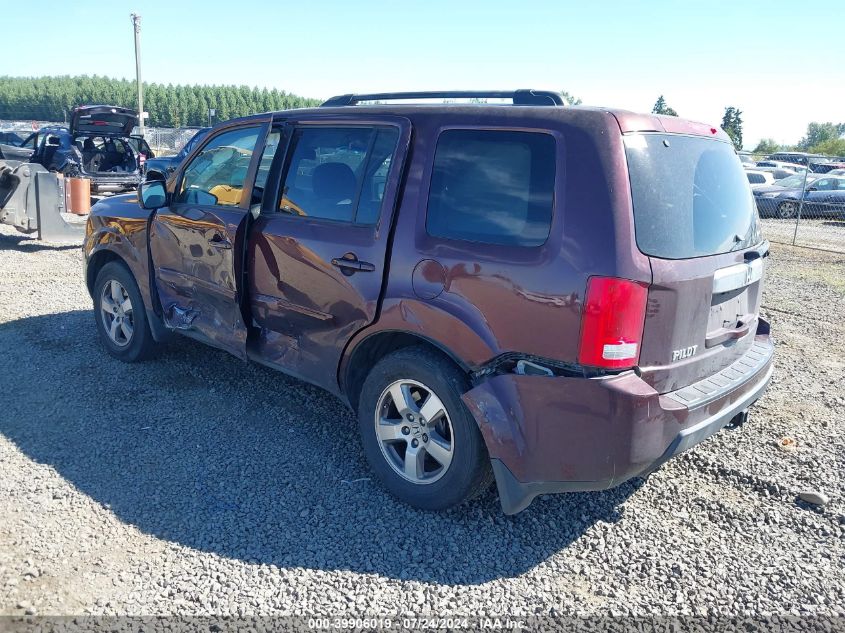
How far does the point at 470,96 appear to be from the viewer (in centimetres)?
379

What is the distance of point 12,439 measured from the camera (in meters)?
4.14

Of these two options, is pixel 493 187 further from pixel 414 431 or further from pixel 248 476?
pixel 248 476

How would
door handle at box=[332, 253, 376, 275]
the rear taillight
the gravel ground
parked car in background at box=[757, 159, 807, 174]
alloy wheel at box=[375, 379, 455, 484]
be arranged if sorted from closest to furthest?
the rear taillight < the gravel ground < alloy wheel at box=[375, 379, 455, 484] < door handle at box=[332, 253, 376, 275] < parked car in background at box=[757, 159, 807, 174]

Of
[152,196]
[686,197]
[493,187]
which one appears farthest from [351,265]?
[152,196]

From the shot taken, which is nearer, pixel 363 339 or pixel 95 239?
pixel 363 339

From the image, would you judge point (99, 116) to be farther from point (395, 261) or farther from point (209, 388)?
point (395, 261)

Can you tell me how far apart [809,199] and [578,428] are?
21333 mm

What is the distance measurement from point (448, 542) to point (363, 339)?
1132mm

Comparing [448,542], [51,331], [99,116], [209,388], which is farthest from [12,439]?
[99,116]

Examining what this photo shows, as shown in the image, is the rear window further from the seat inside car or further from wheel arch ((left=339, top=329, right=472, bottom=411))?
the seat inside car

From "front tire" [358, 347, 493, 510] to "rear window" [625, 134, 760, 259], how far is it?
1124 mm

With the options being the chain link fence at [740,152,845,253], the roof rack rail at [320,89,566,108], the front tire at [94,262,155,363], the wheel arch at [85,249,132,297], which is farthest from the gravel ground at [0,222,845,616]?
the chain link fence at [740,152,845,253]

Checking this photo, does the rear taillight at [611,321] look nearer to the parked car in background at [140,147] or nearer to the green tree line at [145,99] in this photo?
the parked car in background at [140,147]

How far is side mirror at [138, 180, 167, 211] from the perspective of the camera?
483 cm
